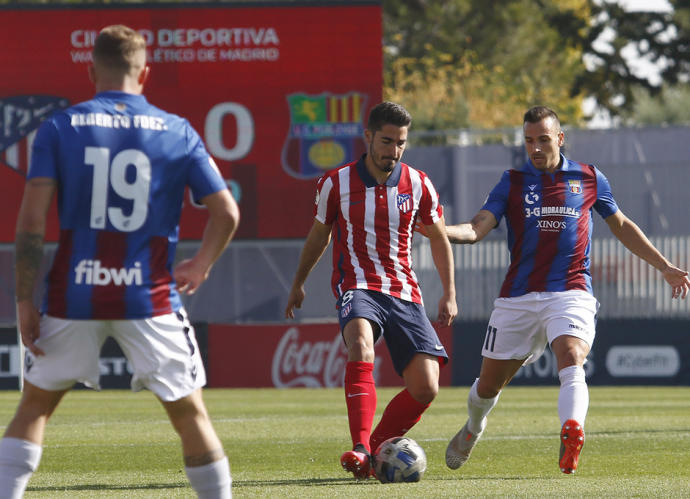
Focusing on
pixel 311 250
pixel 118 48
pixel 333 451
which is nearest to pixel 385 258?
pixel 311 250

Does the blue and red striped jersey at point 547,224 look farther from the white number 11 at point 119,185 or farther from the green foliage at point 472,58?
the green foliage at point 472,58

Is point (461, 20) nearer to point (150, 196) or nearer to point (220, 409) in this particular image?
point (220, 409)

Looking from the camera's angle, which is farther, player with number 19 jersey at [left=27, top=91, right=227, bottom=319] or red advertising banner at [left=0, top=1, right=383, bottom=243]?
red advertising banner at [left=0, top=1, right=383, bottom=243]

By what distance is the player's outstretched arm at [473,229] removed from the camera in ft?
26.3

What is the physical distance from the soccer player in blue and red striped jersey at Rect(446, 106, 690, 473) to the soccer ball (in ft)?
2.15

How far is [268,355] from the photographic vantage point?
68.8 ft

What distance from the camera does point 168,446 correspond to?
10.4 meters

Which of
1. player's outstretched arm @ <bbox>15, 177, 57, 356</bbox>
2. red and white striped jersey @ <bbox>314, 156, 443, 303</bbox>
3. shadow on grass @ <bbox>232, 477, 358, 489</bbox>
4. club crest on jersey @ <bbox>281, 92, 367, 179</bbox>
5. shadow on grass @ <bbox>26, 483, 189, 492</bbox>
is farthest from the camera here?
club crest on jersey @ <bbox>281, 92, 367, 179</bbox>

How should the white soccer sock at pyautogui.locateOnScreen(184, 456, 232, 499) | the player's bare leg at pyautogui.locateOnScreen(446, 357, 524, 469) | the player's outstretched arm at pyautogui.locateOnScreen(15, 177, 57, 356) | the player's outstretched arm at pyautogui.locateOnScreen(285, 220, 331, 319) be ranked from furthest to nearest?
the player's bare leg at pyautogui.locateOnScreen(446, 357, 524, 469), the player's outstretched arm at pyautogui.locateOnScreen(285, 220, 331, 319), the white soccer sock at pyautogui.locateOnScreen(184, 456, 232, 499), the player's outstretched arm at pyautogui.locateOnScreen(15, 177, 57, 356)

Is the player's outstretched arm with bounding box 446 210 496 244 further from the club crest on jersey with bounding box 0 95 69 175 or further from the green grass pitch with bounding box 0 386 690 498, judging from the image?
the club crest on jersey with bounding box 0 95 69 175

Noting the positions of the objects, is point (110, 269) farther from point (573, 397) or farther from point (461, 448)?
point (461, 448)

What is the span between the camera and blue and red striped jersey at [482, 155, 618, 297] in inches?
318

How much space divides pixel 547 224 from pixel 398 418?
1.42m

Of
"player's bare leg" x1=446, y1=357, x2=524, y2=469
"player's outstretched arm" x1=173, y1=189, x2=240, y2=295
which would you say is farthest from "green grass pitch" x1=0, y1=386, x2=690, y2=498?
"player's outstretched arm" x1=173, y1=189, x2=240, y2=295
